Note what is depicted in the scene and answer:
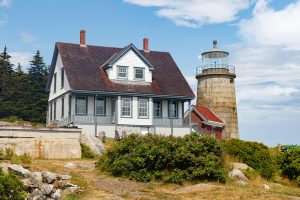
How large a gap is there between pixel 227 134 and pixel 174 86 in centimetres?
1038

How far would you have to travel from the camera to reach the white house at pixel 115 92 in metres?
36.5

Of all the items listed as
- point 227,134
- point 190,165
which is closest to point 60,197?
point 190,165

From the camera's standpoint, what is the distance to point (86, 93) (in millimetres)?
36344

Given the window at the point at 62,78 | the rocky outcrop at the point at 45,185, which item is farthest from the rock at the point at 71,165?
the window at the point at 62,78

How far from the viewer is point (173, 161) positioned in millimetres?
18609

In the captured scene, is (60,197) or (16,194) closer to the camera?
(16,194)

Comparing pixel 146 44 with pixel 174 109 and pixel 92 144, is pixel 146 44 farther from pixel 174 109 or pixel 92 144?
pixel 92 144

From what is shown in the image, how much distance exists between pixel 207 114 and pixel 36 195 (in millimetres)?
33025

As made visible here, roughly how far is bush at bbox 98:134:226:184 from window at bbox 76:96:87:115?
57.0 ft

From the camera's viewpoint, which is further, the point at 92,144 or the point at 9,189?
the point at 92,144

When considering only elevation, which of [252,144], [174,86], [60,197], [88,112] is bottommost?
[60,197]

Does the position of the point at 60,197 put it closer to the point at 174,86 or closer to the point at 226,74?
the point at 174,86

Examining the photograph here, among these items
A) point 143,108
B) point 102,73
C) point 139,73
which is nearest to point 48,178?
point 143,108

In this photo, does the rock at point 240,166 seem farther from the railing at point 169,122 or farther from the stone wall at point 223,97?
the stone wall at point 223,97
